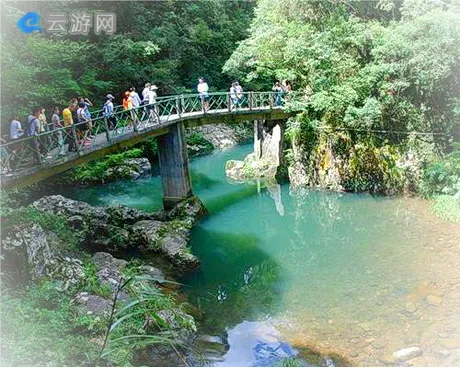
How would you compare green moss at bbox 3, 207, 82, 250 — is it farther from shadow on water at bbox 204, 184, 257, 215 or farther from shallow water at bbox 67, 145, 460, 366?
shadow on water at bbox 204, 184, 257, 215

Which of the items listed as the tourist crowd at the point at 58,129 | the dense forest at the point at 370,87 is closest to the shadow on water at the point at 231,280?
the tourist crowd at the point at 58,129

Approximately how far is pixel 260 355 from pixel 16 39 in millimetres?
9061

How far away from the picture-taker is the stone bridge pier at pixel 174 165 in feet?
52.9

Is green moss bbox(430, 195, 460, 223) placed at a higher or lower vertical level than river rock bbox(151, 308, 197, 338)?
lower

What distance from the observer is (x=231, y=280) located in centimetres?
1186

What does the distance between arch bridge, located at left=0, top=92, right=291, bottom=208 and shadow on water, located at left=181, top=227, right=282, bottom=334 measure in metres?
2.56

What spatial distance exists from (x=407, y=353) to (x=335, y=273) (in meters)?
3.76

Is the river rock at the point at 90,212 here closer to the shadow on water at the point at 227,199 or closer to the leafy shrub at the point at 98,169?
the shadow on water at the point at 227,199

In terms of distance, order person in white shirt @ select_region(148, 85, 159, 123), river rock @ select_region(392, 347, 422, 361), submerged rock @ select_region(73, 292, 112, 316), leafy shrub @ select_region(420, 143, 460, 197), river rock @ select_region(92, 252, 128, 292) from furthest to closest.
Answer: person in white shirt @ select_region(148, 85, 159, 123), leafy shrub @ select_region(420, 143, 460, 197), river rock @ select_region(92, 252, 128, 292), submerged rock @ select_region(73, 292, 112, 316), river rock @ select_region(392, 347, 422, 361)

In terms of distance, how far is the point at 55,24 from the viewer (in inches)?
Answer: 528

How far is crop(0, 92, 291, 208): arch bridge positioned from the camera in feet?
34.2

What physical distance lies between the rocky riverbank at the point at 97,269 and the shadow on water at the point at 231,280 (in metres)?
0.49

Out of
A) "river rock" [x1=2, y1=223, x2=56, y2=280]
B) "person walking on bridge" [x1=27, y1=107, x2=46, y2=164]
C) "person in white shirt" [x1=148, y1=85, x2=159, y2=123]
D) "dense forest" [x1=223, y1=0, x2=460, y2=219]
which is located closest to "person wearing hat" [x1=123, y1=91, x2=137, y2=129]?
"person in white shirt" [x1=148, y1=85, x2=159, y2=123]

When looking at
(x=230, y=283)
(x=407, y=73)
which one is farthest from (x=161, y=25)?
(x=230, y=283)
